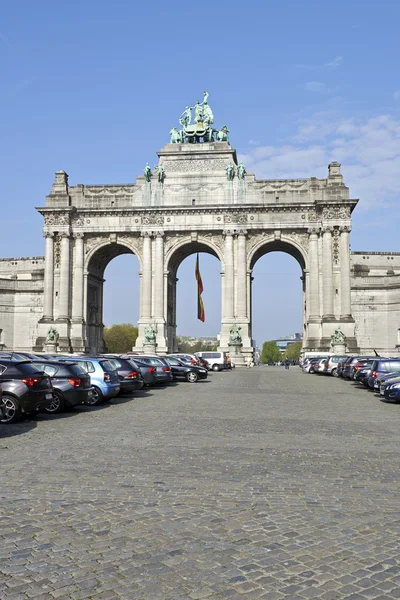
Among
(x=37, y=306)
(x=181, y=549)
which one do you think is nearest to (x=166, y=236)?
(x=37, y=306)

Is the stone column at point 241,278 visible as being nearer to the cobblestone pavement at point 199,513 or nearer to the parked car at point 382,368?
the parked car at point 382,368

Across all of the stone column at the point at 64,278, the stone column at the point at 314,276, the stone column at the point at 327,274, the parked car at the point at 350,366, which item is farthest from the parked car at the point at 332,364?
the stone column at the point at 64,278

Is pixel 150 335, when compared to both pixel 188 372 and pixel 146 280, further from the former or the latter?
pixel 188 372

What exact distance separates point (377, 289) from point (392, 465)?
53.9 m

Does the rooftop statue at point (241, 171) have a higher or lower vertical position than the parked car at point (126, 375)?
higher

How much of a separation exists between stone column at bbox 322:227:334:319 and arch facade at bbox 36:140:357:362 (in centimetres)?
9

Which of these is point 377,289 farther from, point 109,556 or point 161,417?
point 109,556

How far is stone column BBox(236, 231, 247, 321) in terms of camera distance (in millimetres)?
58156

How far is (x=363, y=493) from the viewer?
26.1 ft

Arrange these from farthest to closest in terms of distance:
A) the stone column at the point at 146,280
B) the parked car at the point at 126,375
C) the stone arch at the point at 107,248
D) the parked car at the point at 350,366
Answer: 1. the stone arch at the point at 107,248
2. the stone column at the point at 146,280
3. the parked car at the point at 350,366
4. the parked car at the point at 126,375

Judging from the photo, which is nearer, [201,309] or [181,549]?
[181,549]

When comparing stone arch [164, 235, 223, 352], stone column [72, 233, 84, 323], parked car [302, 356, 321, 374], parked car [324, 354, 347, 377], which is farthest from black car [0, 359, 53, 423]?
stone column [72, 233, 84, 323]

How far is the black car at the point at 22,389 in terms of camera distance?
600 inches

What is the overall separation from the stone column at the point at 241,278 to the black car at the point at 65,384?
40.3 metres
